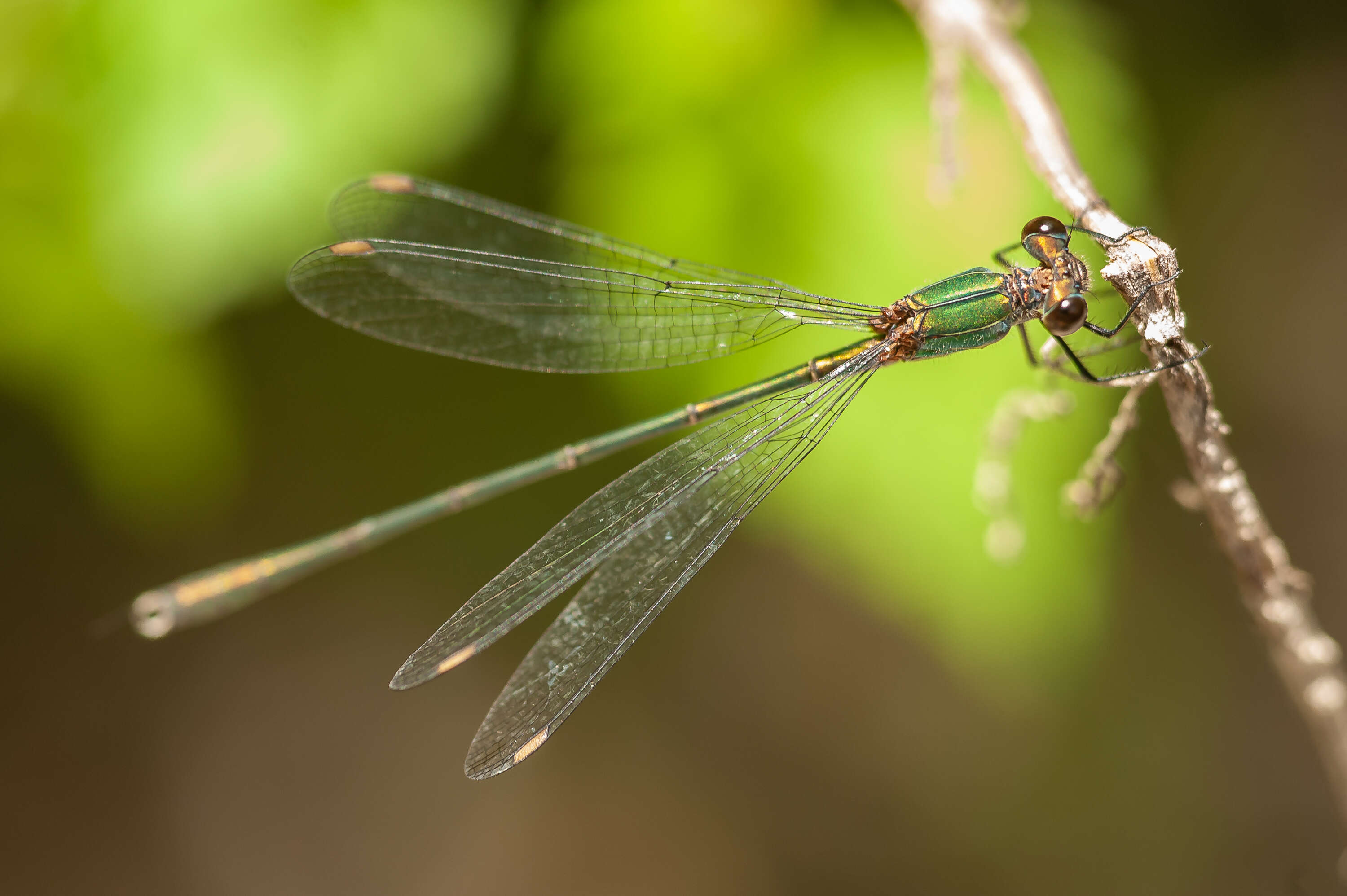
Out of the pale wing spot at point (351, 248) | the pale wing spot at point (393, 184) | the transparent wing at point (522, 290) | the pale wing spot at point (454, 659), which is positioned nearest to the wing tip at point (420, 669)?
the pale wing spot at point (454, 659)

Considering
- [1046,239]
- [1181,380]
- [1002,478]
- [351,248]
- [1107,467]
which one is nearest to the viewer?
[1181,380]

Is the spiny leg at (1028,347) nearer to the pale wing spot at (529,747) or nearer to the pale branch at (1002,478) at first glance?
the pale branch at (1002,478)

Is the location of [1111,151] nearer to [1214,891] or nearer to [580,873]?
[1214,891]

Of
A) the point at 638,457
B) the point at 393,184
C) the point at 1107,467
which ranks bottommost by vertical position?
the point at 638,457

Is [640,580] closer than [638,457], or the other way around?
[640,580]

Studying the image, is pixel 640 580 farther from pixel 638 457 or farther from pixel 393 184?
pixel 393 184

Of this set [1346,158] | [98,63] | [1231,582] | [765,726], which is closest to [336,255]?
[98,63]

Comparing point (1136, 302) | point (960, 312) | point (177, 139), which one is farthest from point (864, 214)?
point (177, 139)
